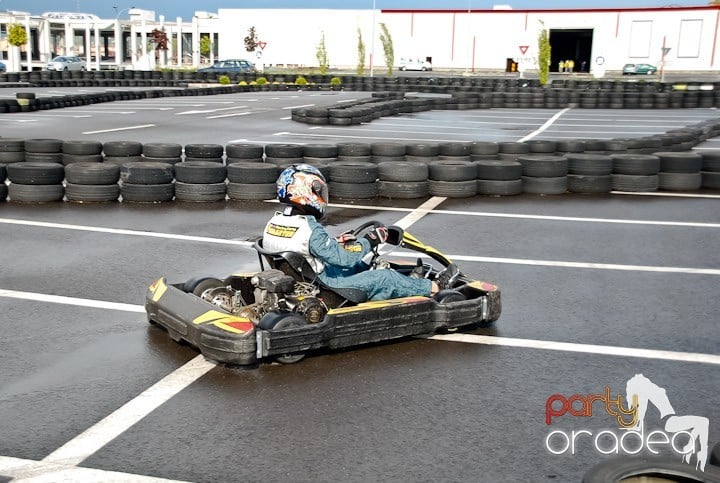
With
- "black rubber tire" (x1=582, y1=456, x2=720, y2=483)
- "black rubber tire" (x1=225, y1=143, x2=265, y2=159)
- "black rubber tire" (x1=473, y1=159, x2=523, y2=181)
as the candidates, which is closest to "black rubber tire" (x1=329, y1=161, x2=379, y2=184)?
"black rubber tire" (x1=473, y1=159, x2=523, y2=181)

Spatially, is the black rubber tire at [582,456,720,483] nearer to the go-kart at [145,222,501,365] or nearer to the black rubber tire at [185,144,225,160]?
the go-kart at [145,222,501,365]

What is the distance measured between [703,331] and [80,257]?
18.4ft

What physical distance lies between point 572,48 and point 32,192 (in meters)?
69.3

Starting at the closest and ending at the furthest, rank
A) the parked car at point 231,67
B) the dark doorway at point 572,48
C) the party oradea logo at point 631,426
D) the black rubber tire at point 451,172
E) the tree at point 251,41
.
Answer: the party oradea logo at point 631,426 → the black rubber tire at point 451,172 → the parked car at point 231,67 → the dark doorway at point 572,48 → the tree at point 251,41

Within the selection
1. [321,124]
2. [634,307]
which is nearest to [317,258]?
[634,307]

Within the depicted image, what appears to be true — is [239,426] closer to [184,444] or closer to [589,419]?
[184,444]

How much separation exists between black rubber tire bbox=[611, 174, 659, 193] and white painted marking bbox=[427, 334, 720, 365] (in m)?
7.24

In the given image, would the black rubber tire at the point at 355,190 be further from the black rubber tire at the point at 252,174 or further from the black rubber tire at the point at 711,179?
the black rubber tire at the point at 711,179

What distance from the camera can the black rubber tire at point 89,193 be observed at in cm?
1082

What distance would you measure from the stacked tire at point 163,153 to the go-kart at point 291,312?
7.40m

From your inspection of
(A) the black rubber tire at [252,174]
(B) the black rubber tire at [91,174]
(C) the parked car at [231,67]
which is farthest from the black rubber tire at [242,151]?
(C) the parked car at [231,67]

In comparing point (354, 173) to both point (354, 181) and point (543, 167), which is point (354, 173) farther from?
point (543, 167)

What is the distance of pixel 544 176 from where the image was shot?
12.1m

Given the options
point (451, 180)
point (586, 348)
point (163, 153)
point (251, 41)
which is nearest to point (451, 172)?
point (451, 180)
